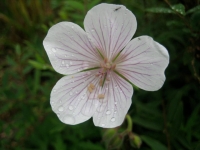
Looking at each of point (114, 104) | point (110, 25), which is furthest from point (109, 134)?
point (110, 25)

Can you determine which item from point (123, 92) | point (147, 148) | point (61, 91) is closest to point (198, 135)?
point (147, 148)

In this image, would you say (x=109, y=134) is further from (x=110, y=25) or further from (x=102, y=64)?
(x=110, y=25)

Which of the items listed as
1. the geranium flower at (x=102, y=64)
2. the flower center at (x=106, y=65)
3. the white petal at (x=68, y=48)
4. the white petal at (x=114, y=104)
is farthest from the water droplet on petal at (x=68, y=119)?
the flower center at (x=106, y=65)

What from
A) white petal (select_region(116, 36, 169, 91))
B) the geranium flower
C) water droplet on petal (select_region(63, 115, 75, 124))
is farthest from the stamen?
water droplet on petal (select_region(63, 115, 75, 124))

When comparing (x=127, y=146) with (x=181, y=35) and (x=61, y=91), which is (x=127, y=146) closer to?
(x=61, y=91)

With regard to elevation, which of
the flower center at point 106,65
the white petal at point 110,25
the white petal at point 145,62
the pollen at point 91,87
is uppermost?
the white petal at point 110,25

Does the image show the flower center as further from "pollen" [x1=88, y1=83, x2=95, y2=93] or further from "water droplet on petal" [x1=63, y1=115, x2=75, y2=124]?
"water droplet on petal" [x1=63, y1=115, x2=75, y2=124]

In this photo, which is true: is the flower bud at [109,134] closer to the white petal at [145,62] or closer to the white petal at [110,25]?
the white petal at [145,62]
